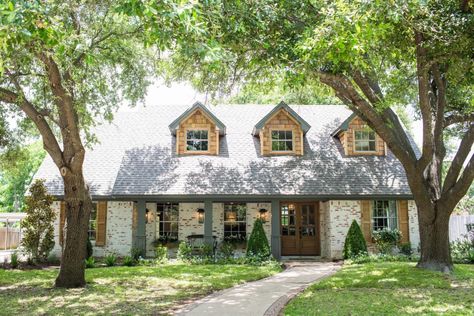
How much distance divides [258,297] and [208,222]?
8118 millimetres

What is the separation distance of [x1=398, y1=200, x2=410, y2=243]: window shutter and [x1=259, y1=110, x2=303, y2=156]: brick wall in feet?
15.5

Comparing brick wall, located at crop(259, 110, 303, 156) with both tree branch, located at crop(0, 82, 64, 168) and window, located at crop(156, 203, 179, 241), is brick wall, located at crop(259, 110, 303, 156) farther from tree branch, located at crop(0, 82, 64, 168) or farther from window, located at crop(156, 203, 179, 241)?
tree branch, located at crop(0, 82, 64, 168)

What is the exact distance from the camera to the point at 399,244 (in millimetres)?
17781

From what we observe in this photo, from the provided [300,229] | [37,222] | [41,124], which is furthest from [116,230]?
[41,124]

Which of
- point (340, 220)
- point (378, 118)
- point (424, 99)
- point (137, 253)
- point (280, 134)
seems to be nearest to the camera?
point (424, 99)

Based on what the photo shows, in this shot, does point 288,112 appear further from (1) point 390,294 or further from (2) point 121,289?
(2) point 121,289

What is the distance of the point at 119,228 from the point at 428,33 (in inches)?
540

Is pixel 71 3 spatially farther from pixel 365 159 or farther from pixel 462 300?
pixel 365 159

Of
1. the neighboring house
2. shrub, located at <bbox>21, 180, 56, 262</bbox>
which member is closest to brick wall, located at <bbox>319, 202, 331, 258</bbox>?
the neighboring house

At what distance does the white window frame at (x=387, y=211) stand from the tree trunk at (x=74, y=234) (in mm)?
12048

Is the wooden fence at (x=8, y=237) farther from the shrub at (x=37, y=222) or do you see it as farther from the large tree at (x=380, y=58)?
the large tree at (x=380, y=58)

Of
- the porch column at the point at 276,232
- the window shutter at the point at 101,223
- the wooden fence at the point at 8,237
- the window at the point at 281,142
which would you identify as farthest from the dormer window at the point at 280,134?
the wooden fence at the point at 8,237

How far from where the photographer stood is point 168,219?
19.5 metres

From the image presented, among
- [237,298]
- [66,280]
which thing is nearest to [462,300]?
[237,298]
